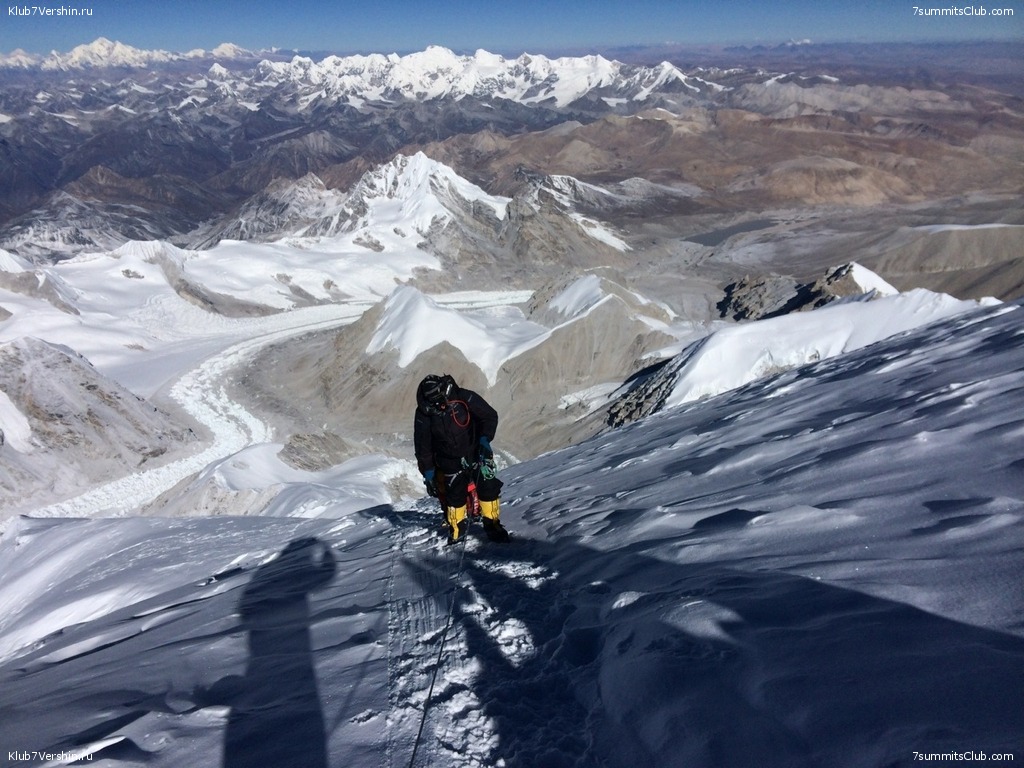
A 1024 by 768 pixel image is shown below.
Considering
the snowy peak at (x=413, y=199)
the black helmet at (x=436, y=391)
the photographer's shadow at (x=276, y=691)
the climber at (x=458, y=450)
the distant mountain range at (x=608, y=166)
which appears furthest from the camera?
the distant mountain range at (x=608, y=166)

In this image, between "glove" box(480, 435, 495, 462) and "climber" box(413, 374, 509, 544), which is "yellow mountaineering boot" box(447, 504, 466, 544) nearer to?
"climber" box(413, 374, 509, 544)

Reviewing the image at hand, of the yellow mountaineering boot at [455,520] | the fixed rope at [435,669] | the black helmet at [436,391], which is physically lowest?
the yellow mountaineering boot at [455,520]

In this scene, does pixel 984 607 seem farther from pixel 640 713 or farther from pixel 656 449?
pixel 656 449

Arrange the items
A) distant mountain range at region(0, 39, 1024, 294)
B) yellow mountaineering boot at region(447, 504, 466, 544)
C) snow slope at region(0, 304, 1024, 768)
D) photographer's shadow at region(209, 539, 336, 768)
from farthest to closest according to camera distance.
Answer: distant mountain range at region(0, 39, 1024, 294) → yellow mountaineering boot at region(447, 504, 466, 544) → photographer's shadow at region(209, 539, 336, 768) → snow slope at region(0, 304, 1024, 768)

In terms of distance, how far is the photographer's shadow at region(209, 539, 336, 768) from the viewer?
2.79m

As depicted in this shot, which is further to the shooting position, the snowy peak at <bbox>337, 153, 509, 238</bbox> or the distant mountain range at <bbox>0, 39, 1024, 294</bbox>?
the distant mountain range at <bbox>0, 39, 1024, 294</bbox>

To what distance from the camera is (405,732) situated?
114 inches

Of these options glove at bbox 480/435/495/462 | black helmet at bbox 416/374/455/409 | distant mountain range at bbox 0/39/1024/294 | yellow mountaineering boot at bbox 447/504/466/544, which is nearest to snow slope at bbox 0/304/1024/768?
yellow mountaineering boot at bbox 447/504/466/544

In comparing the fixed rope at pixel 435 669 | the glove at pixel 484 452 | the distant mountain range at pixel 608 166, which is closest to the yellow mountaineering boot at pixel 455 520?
the glove at pixel 484 452

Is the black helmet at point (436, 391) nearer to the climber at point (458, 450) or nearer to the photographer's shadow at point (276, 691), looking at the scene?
the climber at point (458, 450)

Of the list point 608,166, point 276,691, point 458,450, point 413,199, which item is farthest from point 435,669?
point 608,166

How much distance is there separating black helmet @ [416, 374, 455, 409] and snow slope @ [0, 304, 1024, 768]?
4.15 feet

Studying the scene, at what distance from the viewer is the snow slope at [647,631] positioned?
2.29 metres

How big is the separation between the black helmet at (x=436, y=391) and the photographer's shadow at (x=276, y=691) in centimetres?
171
